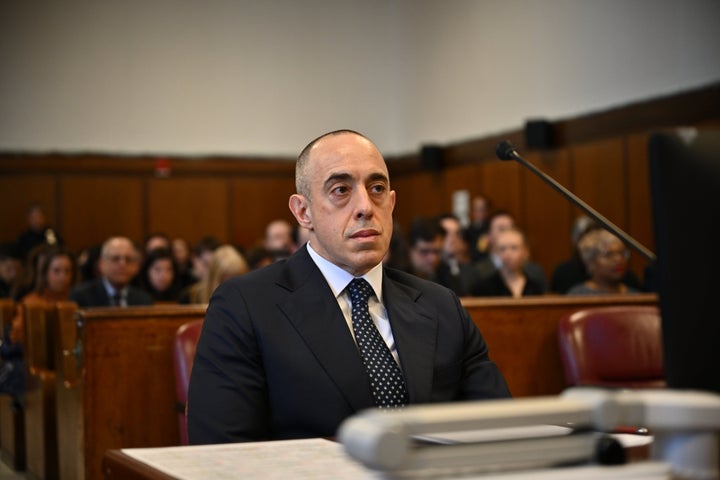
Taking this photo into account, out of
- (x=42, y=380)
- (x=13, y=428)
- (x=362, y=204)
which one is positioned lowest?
(x=13, y=428)

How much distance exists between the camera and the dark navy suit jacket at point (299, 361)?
95.8 inches

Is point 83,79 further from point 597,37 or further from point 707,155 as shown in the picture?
point 707,155

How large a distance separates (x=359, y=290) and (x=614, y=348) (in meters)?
2.12

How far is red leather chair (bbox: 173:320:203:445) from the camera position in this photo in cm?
402

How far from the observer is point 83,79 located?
14742mm

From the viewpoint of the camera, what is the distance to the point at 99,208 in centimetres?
1511

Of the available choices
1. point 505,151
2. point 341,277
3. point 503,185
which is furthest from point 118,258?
point 503,185

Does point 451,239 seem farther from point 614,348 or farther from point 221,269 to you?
point 614,348

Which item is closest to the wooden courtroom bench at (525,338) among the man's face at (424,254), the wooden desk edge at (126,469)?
the man's face at (424,254)

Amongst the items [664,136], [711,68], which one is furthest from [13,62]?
[664,136]

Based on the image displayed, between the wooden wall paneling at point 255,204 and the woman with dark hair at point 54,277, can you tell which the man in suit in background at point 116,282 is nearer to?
the woman with dark hair at point 54,277

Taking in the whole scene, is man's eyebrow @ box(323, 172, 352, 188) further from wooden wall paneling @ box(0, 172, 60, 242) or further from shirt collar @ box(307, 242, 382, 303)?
wooden wall paneling @ box(0, 172, 60, 242)

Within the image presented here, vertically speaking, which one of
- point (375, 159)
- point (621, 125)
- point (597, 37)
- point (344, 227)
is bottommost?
point (344, 227)

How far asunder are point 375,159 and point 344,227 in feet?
0.62
